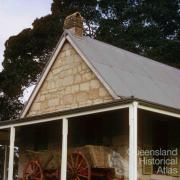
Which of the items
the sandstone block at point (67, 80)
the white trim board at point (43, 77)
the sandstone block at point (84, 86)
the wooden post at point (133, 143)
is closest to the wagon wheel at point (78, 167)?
the wooden post at point (133, 143)

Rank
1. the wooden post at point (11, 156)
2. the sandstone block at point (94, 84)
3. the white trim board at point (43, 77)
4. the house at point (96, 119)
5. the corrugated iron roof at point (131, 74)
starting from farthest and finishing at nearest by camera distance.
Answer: the white trim board at point (43, 77)
the sandstone block at point (94, 84)
the corrugated iron roof at point (131, 74)
the wooden post at point (11, 156)
the house at point (96, 119)

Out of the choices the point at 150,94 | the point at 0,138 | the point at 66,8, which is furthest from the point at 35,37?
the point at 150,94

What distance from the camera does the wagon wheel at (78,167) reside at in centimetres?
1665

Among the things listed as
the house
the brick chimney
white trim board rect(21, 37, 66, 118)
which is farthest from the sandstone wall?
the brick chimney

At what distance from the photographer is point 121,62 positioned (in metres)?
21.0

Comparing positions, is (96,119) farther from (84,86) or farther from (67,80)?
(67,80)

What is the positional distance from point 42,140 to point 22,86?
15.0 m

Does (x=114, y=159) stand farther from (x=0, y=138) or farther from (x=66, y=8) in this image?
(x=66, y=8)

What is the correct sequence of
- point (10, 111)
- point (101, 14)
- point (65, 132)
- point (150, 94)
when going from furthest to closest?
1. point (101, 14)
2. point (10, 111)
3. point (150, 94)
4. point (65, 132)

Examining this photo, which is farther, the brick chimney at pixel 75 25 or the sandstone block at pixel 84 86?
the brick chimney at pixel 75 25

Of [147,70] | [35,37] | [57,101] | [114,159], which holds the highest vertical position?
[35,37]

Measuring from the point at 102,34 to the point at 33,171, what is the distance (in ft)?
73.2

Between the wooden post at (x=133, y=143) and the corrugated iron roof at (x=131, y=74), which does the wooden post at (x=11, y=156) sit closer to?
the corrugated iron roof at (x=131, y=74)

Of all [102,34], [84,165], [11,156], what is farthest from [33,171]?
[102,34]
